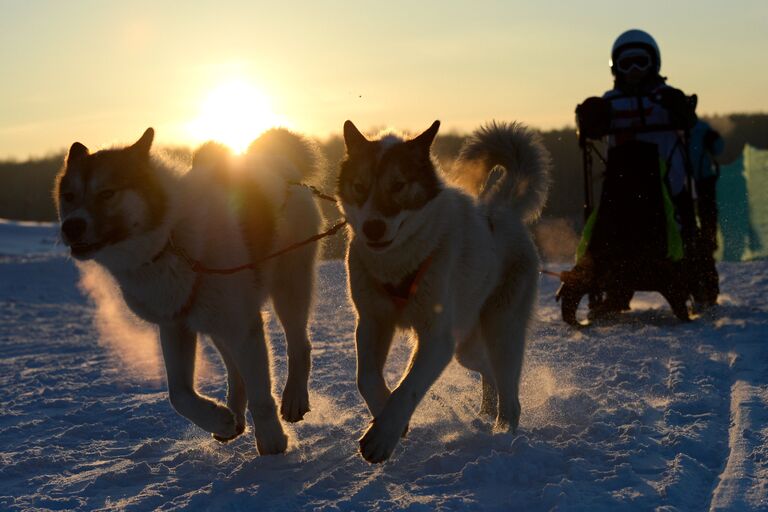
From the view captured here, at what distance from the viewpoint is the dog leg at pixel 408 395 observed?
354cm

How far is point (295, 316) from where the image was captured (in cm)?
473

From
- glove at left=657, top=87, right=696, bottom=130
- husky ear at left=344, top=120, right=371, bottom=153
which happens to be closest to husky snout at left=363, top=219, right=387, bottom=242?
husky ear at left=344, top=120, right=371, bottom=153

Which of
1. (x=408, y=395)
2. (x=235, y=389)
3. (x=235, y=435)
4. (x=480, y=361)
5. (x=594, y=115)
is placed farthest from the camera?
(x=594, y=115)

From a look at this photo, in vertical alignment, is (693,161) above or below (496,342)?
above

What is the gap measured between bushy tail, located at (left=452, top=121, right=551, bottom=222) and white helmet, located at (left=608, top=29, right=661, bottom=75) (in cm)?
349

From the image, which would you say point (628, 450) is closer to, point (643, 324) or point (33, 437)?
point (33, 437)

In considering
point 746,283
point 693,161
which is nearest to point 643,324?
point 693,161

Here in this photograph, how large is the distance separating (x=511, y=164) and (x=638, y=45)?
144 inches

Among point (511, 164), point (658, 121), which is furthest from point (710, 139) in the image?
point (511, 164)

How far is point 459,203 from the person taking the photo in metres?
4.23

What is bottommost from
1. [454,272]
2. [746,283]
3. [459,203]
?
[746,283]

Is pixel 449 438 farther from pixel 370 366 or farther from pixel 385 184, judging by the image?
pixel 385 184

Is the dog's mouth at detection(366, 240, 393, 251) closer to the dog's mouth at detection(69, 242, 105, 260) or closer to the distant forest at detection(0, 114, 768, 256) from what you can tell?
the dog's mouth at detection(69, 242, 105, 260)

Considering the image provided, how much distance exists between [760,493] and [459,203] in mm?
1711
